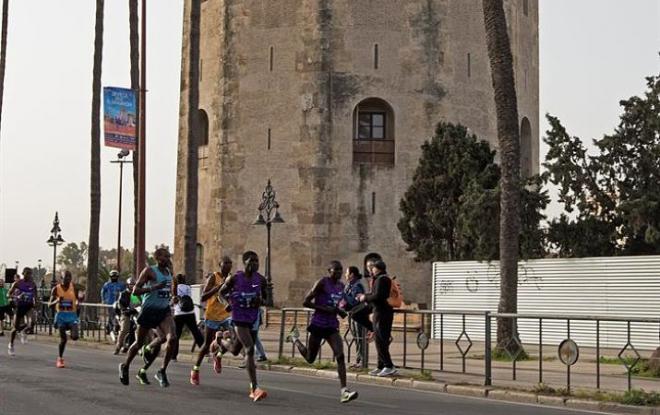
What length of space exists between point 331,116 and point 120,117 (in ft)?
54.3

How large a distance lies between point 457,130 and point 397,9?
28.7 feet

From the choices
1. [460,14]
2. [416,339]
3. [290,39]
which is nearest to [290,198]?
[290,39]

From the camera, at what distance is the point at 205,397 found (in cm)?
1398

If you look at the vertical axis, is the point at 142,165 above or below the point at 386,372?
above

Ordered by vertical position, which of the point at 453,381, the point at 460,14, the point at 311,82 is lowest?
the point at 453,381

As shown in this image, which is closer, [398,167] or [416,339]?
[416,339]

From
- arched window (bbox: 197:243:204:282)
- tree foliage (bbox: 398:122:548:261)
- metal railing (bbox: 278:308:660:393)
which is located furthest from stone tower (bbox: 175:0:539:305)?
metal railing (bbox: 278:308:660:393)

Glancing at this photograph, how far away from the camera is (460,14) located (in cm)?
4506

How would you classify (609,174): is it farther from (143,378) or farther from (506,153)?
(143,378)

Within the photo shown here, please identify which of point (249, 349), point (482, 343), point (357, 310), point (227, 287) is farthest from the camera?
point (357, 310)

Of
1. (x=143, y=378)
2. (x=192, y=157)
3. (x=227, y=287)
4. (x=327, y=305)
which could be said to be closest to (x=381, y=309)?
(x=327, y=305)

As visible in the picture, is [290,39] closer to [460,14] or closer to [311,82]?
[311,82]

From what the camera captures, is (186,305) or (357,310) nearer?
(357,310)

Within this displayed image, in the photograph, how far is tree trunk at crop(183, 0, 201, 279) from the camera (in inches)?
1167
